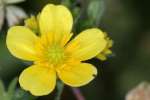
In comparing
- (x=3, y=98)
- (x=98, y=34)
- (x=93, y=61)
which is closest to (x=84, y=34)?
(x=98, y=34)

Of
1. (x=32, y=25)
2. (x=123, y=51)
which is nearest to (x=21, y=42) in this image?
(x=32, y=25)

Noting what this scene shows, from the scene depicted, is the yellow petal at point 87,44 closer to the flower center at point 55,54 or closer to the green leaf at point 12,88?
the flower center at point 55,54

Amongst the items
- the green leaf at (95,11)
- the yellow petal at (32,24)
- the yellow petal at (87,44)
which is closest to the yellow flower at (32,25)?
the yellow petal at (32,24)

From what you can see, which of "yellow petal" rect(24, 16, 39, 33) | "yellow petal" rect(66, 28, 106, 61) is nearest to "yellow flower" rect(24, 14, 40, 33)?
"yellow petal" rect(24, 16, 39, 33)

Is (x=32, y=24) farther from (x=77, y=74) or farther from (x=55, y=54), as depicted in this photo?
(x=77, y=74)

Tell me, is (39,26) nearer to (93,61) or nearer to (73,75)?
(73,75)
